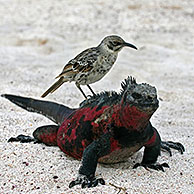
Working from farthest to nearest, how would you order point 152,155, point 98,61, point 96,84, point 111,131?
point 96,84, point 98,61, point 152,155, point 111,131

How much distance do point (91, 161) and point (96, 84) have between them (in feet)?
11.3

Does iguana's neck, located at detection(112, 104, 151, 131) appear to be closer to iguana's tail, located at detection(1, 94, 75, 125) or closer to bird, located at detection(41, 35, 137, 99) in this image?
iguana's tail, located at detection(1, 94, 75, 125)

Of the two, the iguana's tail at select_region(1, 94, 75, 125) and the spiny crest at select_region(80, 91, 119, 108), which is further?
the iguana's tail at select_region(1, 94, 75, 125)

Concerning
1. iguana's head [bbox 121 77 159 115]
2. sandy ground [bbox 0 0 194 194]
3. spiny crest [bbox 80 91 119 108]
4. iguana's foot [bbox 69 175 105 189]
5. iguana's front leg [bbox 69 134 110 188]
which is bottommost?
sandy ground [bbox 0 0 194 194]

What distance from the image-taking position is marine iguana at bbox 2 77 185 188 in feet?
8.88

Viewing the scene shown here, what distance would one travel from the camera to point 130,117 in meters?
2.76

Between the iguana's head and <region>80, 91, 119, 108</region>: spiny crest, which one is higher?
the iguana's head

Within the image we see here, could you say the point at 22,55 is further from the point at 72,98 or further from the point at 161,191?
the point at 161,191

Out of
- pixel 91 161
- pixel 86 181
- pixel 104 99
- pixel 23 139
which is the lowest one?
pixel 23 139

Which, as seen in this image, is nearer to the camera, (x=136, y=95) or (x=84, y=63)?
(x=136, y=95)

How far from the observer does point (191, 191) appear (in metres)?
2.81

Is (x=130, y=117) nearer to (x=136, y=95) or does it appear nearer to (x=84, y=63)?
(x=136, y=95)

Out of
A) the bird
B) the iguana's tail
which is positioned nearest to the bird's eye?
the iguana's tail

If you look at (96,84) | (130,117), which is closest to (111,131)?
(130,117)
